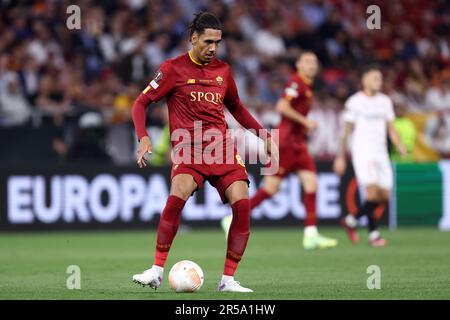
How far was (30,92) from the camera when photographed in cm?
1900

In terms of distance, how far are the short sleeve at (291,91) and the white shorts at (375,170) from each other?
1408mm

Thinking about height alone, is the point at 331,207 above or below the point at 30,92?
below

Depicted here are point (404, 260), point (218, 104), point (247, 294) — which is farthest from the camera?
point (404, 260)

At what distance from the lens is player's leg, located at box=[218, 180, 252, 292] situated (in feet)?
30.4

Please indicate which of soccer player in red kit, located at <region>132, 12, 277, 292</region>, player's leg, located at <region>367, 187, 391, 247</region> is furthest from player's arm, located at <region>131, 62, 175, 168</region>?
player's leg, located at <region>367, 187, 391, 247</region>

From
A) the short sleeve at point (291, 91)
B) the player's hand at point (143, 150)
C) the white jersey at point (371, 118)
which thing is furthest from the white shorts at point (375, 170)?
the player's hand at point (143, 150)

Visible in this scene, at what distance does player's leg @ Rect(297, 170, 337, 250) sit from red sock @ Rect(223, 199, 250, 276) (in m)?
5.51

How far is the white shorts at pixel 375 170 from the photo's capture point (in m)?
15.2

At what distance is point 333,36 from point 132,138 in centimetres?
621

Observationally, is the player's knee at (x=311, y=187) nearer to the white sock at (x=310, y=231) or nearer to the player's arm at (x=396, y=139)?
Answer: the white sock at (x=310, y=231)

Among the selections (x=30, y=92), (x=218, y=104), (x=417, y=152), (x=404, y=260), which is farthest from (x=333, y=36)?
(x=218, y=104)

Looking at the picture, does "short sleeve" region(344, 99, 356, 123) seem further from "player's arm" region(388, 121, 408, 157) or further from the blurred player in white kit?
"player's arm" region(388, 121, 408, 157)

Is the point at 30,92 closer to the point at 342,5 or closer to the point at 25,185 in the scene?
the point at 25,185

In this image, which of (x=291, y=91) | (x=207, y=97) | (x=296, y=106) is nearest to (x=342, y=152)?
(x=296, y=106)
